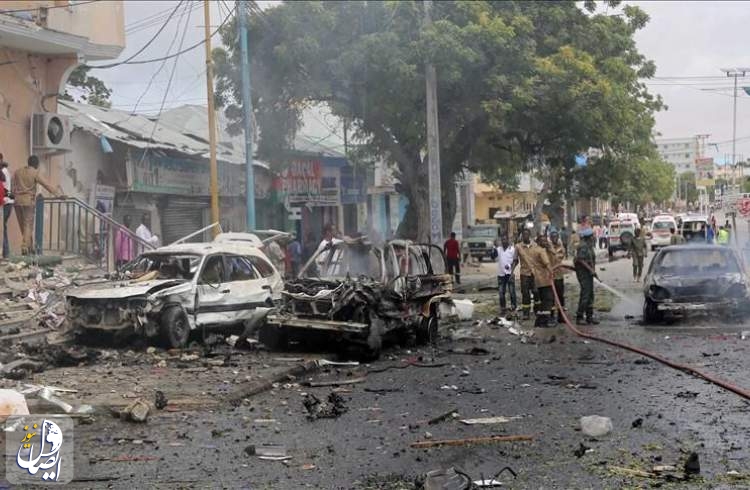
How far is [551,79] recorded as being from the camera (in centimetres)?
2134

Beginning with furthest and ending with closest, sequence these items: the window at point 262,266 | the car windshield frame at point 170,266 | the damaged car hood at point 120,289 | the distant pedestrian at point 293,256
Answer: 1. the distant pedestrian at point 293,256
2. the window at point 262,266
3. the car windshield frame at point 170,266
4. the damaged car hood at point 120,289

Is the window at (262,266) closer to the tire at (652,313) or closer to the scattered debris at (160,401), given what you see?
the scattered debris at (160,401)

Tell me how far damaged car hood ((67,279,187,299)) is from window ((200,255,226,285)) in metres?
0.68

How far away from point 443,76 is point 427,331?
880 centimetres

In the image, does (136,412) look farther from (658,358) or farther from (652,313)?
(652,313)

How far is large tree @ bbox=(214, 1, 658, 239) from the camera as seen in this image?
→ 20.4m

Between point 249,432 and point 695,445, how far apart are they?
12.4 ft

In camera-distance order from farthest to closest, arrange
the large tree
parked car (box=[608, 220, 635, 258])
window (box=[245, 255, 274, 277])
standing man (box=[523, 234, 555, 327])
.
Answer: parked car (box=[608, 220, 635, 258]), the large tree, standing man (box=[523, 234, 555, 327]), window (box=[245, 255, 274, 277])

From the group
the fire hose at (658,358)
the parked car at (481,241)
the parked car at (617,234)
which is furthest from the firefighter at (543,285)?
the parked car at (617,234)

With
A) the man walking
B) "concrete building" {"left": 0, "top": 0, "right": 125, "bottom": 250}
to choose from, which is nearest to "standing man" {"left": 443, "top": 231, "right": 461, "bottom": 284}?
the man walking

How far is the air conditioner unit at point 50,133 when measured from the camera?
1677cm

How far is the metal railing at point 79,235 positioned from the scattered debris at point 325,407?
8.26 m

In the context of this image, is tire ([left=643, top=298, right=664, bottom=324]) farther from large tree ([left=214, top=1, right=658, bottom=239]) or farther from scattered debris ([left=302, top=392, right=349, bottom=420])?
scattered debris ([left=302, top=392, right=349, bottom=420])

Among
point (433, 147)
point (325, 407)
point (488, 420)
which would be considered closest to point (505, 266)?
point (433, 147)
